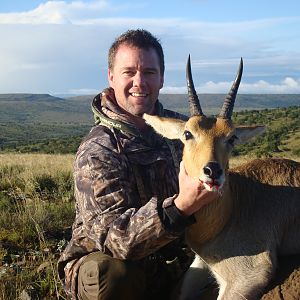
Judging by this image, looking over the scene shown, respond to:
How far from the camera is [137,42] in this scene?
6.38 meters

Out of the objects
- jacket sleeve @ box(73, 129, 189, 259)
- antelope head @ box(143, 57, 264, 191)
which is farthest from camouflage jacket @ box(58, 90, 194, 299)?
antelope head @ box(143, 57, 264, 191)

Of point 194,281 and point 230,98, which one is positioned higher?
point 230,98

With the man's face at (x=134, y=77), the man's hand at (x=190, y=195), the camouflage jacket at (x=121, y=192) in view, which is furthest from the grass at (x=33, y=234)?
→ the man's hand at (x=190, y=195)

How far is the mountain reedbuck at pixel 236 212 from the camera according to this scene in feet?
18.1

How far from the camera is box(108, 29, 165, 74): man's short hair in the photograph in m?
6.39

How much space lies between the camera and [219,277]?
5.82m

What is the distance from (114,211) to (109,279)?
71 cm

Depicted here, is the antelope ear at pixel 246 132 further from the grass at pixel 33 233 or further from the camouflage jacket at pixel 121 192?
the grass at pixel 33 233

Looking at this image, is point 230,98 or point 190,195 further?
point 230,98

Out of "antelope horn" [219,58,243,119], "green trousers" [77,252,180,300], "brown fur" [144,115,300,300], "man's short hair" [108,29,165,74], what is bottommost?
"green trousers" [77,252,180,300]

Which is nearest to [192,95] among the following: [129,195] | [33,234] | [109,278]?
[129,195]

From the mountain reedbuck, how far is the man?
0.32 meters

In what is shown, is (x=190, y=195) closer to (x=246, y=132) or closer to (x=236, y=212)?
(x=236, y=212)

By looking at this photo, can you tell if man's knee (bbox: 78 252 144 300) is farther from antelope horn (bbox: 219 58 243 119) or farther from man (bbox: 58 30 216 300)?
antelope horn (bbox: 219 58 243 119)
